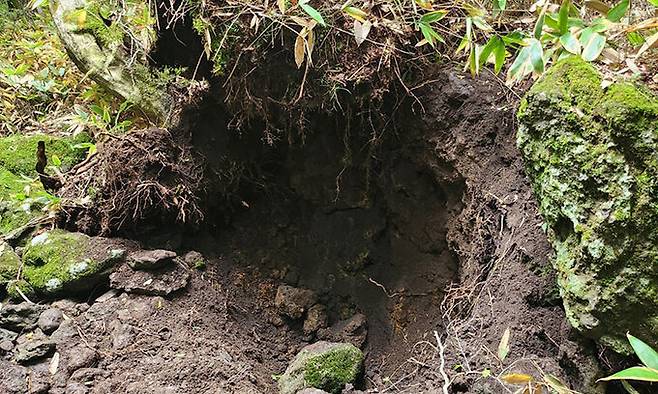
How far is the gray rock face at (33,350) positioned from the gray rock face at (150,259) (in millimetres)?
472

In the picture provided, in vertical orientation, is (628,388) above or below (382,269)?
above

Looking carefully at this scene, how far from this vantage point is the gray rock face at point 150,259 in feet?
8.16

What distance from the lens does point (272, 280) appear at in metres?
2.86

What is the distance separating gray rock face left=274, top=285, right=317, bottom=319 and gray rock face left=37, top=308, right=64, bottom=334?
101 cm

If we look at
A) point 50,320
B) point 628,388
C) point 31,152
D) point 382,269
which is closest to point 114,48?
point 31,152

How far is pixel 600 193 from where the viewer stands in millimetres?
1423

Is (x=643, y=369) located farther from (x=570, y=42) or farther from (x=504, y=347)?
(x=570, y=42)

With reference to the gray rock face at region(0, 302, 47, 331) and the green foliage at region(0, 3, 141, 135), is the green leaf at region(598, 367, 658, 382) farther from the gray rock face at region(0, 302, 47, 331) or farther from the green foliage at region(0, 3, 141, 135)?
the green foliage at region(0, 3, 141, 135)

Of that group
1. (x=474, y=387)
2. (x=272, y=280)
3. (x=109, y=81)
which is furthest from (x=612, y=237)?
(x=109, y=81)

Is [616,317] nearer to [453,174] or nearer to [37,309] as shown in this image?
[453,174]

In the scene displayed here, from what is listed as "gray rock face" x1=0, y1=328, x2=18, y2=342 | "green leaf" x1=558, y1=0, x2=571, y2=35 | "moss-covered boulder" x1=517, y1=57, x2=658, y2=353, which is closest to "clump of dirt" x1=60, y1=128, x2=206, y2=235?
"gray rock face" x1=0, y1=328, x2=18, y2=342

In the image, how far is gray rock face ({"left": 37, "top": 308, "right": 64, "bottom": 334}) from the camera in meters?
2.33

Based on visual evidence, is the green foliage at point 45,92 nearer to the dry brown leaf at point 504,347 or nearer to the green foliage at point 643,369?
the dry brown leaf at point 504,347

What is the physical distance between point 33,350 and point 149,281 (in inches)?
21.0
